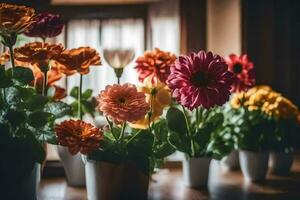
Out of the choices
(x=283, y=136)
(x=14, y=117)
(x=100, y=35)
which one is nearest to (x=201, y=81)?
(x=14, y=117)

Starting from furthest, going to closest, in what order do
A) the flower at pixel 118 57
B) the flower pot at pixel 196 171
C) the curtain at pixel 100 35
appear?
1. the curtain at pixel 100 35
2. the flower pot at pixel 196 171
3. the flower at pixel 118 57

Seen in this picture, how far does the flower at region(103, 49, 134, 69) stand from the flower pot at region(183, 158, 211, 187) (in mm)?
309

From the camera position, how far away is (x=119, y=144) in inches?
42.5

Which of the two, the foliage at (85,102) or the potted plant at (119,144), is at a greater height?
Result: the foliage at (85,102)

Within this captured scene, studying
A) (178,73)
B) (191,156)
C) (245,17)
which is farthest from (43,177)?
(245,17)

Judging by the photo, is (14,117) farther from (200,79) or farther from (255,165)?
(255,165)

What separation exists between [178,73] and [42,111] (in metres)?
0.29

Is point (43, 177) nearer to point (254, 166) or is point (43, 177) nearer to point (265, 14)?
point (254, 166)

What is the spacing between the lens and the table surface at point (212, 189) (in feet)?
3.97

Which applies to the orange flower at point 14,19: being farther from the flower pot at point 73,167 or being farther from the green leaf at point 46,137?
the flower pot at point 73,167

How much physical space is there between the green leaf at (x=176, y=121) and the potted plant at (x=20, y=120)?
0.29m

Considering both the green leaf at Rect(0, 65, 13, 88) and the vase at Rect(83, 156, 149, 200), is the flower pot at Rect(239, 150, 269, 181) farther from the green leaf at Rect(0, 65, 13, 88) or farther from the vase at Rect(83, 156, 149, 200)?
the green leaf at Rect(0, 65, 13, 88)

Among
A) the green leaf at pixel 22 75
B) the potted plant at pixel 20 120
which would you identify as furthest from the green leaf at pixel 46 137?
the green leaf at pixel 22 75

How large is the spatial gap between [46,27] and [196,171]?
20.4 inches
